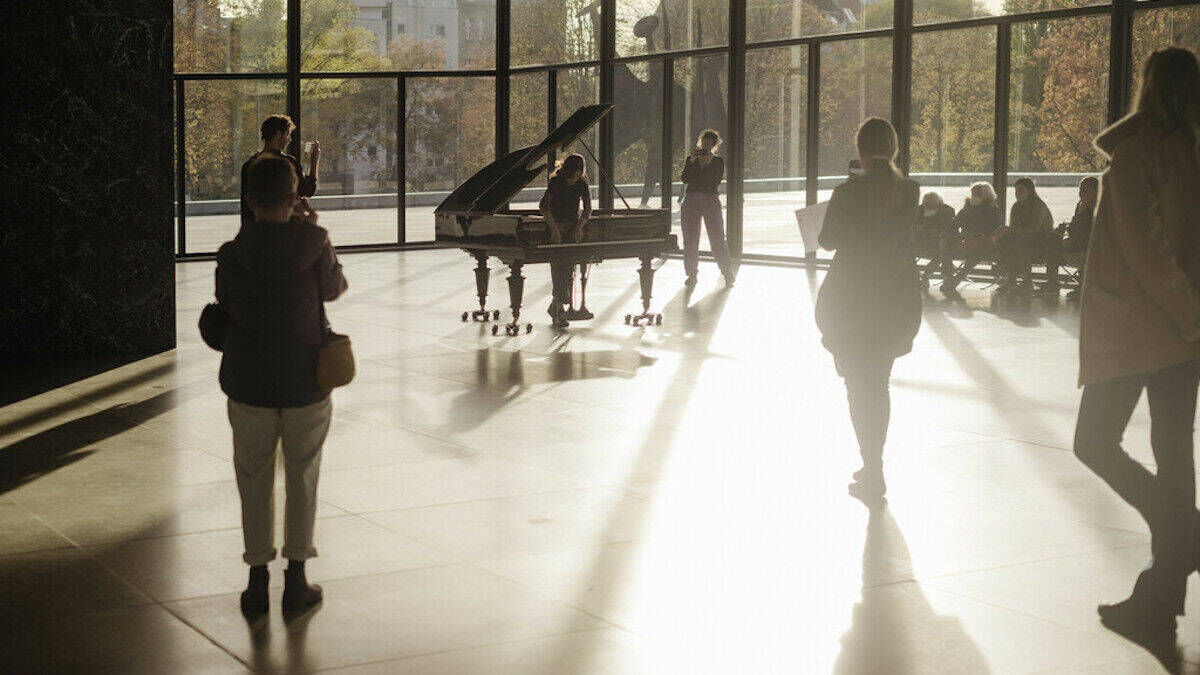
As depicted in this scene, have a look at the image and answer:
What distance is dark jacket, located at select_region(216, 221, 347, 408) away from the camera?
4531 millimetres

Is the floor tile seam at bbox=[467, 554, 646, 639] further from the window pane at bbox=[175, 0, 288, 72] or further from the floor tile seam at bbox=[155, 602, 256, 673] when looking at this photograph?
the window pane at bbox=[175, 0, 288, 72]

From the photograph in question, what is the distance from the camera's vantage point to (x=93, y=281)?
10.7m

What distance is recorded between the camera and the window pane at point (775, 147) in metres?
19.2

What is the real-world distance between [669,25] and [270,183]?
1694 cm

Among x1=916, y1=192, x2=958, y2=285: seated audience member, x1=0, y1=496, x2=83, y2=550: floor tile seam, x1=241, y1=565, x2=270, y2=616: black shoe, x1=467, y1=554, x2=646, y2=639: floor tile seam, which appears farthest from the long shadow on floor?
x1=916, y1=192, x2=958, y2=285: seated audience member

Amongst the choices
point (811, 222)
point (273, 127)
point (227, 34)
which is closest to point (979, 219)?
point (811, 222)

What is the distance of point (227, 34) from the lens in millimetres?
21156

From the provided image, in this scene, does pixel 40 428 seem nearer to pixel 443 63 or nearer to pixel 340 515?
pixel 340 515

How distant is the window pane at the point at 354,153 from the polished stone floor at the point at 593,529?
12.1 metres

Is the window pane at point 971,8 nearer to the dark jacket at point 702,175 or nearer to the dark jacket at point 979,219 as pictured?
the dark jacket at point 979,219

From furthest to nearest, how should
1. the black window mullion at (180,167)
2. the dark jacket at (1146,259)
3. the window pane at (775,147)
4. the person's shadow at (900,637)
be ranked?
the black window mullion at (180,167) → the window pane at (775,147) → the dark jacket at (1146,259) → the person's shadow at (900,637)

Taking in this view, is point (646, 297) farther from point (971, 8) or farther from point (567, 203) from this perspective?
point (971, 8)

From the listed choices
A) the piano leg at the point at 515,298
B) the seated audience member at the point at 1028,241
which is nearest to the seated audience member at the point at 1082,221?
the seated audience member at the point at 1028,241

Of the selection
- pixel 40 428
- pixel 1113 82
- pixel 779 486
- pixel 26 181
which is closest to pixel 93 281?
pixel 26 181
